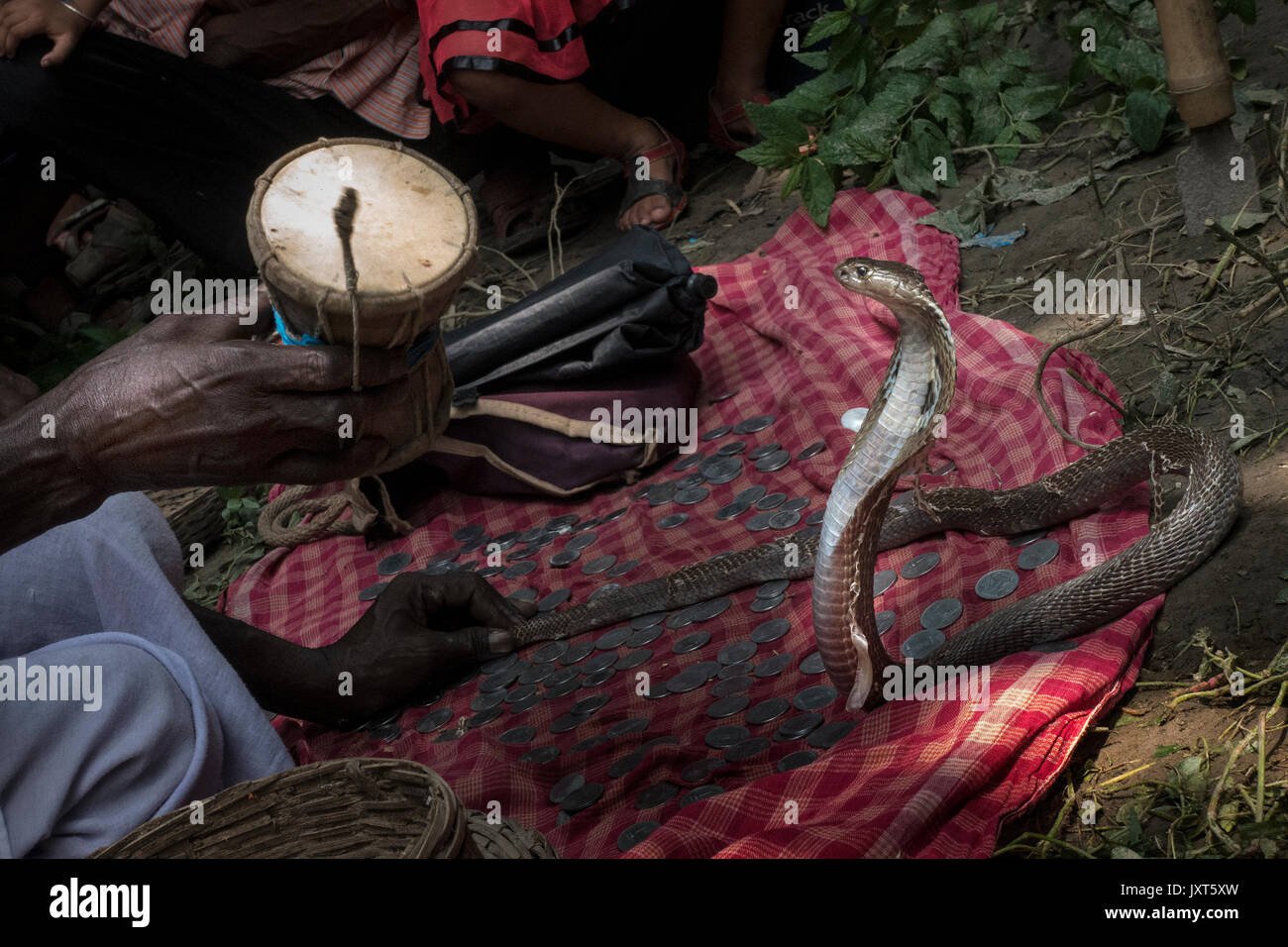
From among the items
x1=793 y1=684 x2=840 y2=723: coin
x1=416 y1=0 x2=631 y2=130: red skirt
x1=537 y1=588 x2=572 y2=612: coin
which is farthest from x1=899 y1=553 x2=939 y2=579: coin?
x1=416 y1=0 x2=631 y2=130: red skirt

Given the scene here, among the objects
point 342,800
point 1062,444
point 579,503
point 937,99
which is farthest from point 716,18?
point 342,800

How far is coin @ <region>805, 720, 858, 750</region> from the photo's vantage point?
229 cm

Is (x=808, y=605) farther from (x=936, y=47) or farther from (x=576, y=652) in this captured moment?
(x=936, y=47)

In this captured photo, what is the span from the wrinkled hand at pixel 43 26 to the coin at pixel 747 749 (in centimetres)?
452

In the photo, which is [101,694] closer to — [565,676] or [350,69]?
[565,676]

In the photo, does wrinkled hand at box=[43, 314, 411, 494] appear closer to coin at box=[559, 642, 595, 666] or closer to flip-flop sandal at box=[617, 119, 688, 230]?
coin at box=[559, 642, 595, 666]

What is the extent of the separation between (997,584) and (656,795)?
0.83 meters

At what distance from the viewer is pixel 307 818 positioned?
1.91 m

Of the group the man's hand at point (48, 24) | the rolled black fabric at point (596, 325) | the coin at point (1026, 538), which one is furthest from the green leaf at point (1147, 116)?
the man's hand at point (48, 24)

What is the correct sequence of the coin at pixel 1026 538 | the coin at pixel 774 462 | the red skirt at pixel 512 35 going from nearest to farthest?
the coin at pixel 1026 538, the coin at pixel 774 462, the red skirt at pixel 512 35

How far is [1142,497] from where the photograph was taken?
257 cm

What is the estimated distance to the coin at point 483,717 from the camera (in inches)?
113

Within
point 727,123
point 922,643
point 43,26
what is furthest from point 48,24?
point 922,643

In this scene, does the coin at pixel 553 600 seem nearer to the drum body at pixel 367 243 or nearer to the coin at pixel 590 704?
the coin at pixel 590 704
